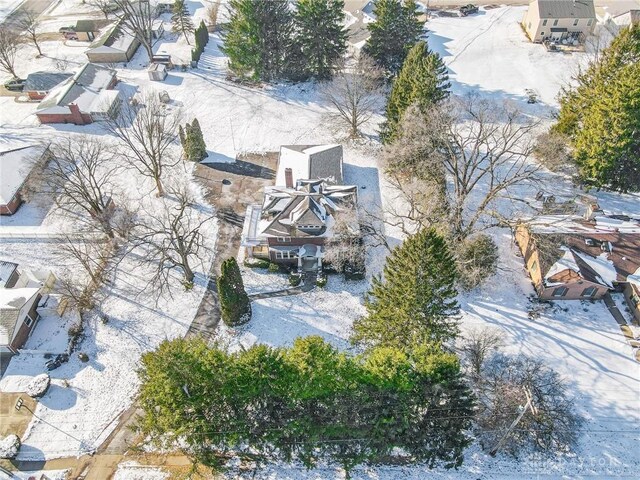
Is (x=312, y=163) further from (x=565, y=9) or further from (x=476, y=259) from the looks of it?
(x=565, y=9)

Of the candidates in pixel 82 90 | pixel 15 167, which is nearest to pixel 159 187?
pixel 15 167

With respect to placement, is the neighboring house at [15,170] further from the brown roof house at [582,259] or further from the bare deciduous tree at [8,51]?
the brown roof house at [582,259]

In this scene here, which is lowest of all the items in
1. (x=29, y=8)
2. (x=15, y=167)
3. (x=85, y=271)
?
(x=85, y=271)

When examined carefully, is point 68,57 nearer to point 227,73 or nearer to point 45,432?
point 227,73

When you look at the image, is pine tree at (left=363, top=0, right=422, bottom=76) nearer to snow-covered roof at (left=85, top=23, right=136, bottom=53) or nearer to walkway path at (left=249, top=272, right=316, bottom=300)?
walkway path at (left=249, top=272, right=316, bottom=300)

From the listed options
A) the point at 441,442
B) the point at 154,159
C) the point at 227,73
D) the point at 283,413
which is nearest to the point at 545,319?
the point at 441,442

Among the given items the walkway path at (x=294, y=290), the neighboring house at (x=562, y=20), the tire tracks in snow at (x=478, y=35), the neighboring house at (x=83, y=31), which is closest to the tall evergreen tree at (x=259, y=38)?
the tire tracks in snow at (x=478, y=35)

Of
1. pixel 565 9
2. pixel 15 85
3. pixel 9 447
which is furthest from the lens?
pixel 565 9
